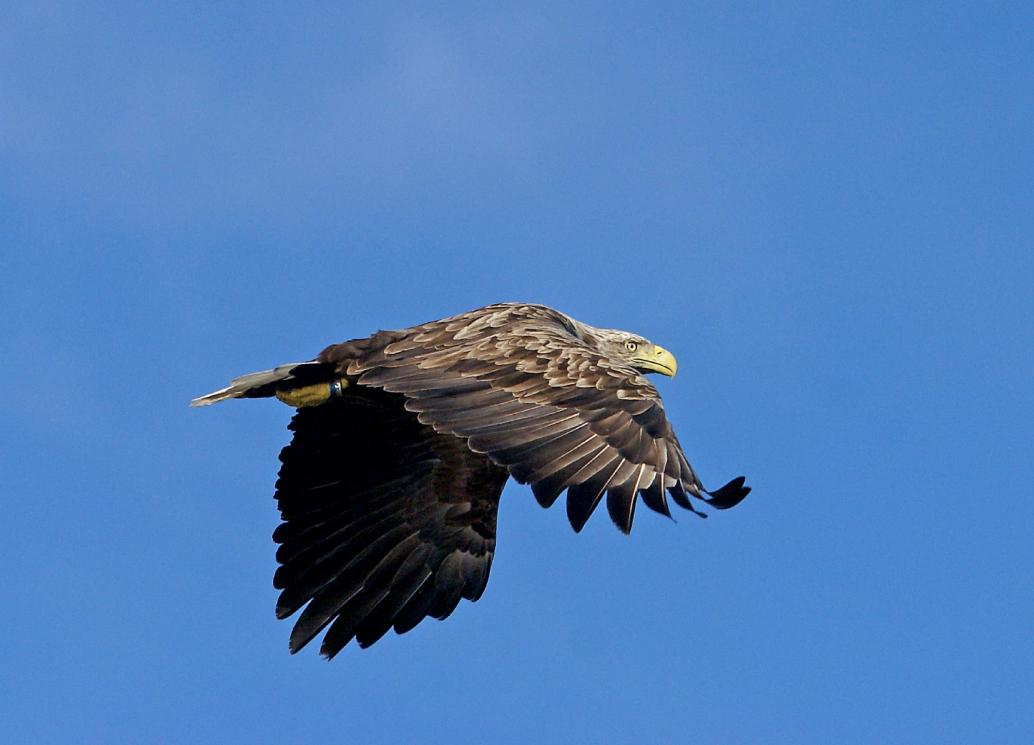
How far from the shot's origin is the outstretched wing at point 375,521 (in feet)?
39.2

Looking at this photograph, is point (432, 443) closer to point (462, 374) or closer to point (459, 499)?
point (459, 499)

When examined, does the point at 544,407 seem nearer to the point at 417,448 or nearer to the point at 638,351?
the point at 417,448

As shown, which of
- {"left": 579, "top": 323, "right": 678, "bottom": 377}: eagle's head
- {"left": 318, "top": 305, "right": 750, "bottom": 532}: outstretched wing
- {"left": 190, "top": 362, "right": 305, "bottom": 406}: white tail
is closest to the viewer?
{"left": 318, "top": 305, "right": 750, "bottom": 532}: outstretched wing

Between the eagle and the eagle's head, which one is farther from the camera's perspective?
the eagle's head

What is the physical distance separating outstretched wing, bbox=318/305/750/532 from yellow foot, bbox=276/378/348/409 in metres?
0.34

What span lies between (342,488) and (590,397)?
9.59 ft

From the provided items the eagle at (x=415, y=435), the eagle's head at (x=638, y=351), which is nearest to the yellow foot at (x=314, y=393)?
the eagle at (x=415, y=435)

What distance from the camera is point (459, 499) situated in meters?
12.4

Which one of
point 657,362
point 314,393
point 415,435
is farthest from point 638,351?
point 314,393

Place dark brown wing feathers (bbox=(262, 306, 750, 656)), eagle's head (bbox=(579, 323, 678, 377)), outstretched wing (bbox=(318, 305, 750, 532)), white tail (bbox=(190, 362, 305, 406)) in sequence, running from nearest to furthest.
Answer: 1. outstretched wing (bbox=(318, 305, 750, 532))
2. dark brown wing feathers (bbox=(262, 306, 750, 656))
3. white tail (bbox=(190, 362, 305, 406))
4. eagle's head (bbox=(579, 323, 678, 377))

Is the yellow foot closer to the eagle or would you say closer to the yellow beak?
the eagle

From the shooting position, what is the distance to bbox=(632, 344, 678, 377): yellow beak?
1323 cm

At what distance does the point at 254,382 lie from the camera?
1147cm

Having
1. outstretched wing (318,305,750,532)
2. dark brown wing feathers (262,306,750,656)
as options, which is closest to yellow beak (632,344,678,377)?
dark brown wing feathers (262,306,750,656)
